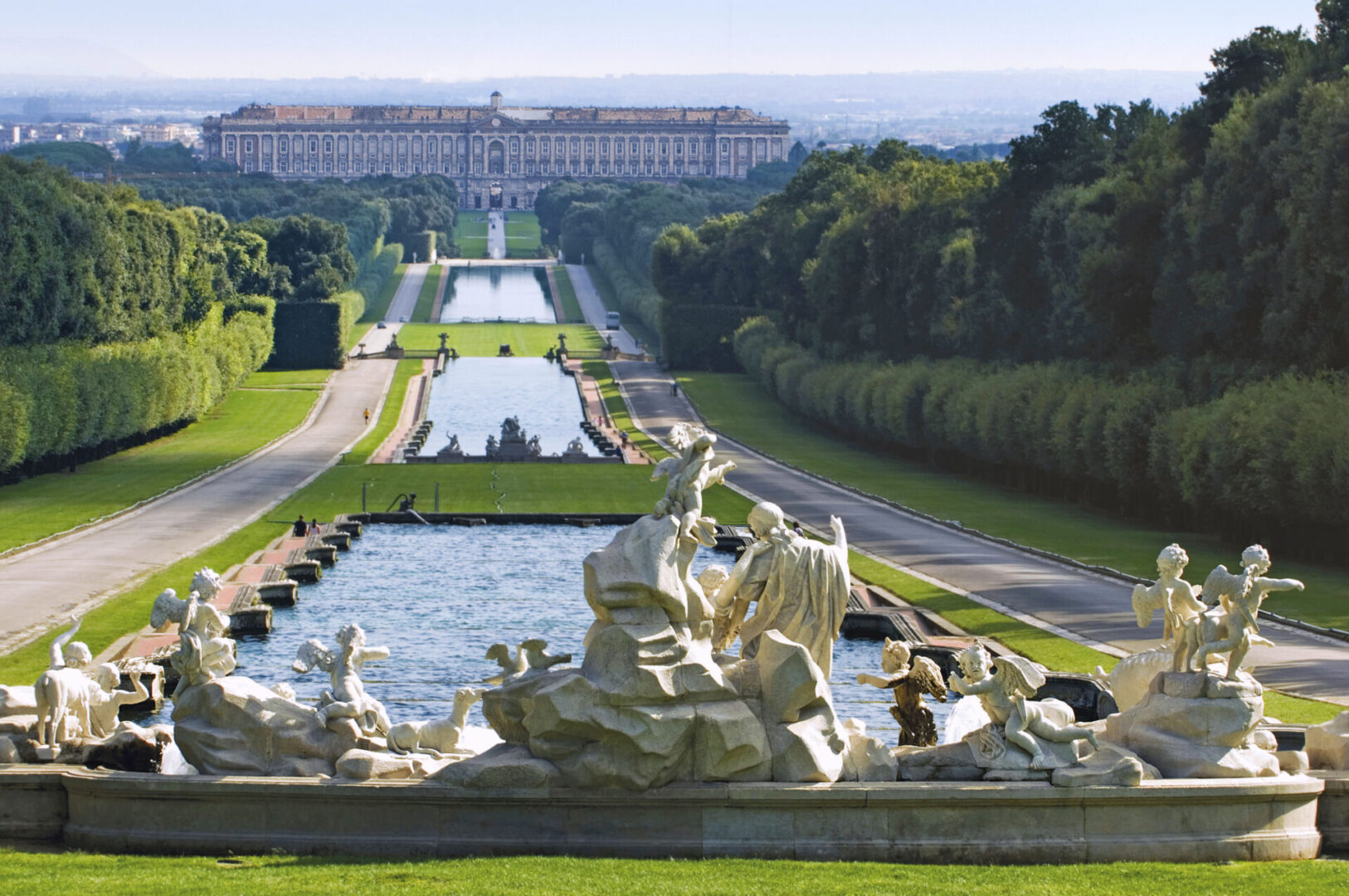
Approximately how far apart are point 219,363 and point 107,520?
3849cm

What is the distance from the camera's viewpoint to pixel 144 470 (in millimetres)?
67812

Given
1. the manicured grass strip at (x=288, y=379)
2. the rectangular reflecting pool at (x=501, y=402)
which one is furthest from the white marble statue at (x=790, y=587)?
the manicured grass strip at (x=288, y=379)

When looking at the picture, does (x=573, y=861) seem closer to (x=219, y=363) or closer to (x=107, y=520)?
(x=107, y=520)

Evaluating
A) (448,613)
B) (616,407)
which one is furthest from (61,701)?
(616,407)

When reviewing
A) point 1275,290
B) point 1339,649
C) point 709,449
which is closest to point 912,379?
point 1275,290

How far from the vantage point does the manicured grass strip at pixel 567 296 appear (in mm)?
151625

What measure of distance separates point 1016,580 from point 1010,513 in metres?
16.2

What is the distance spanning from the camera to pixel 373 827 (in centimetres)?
1950

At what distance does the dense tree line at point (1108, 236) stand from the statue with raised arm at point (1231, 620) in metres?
32.7

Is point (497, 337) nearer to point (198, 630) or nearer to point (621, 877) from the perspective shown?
point (198, 630)

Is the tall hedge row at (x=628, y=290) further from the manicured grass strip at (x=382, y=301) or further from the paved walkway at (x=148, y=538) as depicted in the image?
the paved walkway at (x=148, y=538)

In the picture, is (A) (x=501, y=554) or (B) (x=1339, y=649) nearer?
(B) (x=1339, y=649)

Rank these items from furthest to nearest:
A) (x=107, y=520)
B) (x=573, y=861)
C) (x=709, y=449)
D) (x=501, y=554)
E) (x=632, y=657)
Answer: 1. (x=107, y=520)
2. (x=501, y=554)
3. (x=709, y=449)
4. (x=632, y=657)
5. (x=573, y=861)

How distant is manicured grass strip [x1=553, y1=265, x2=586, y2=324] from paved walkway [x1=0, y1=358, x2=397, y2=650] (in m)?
68.5
